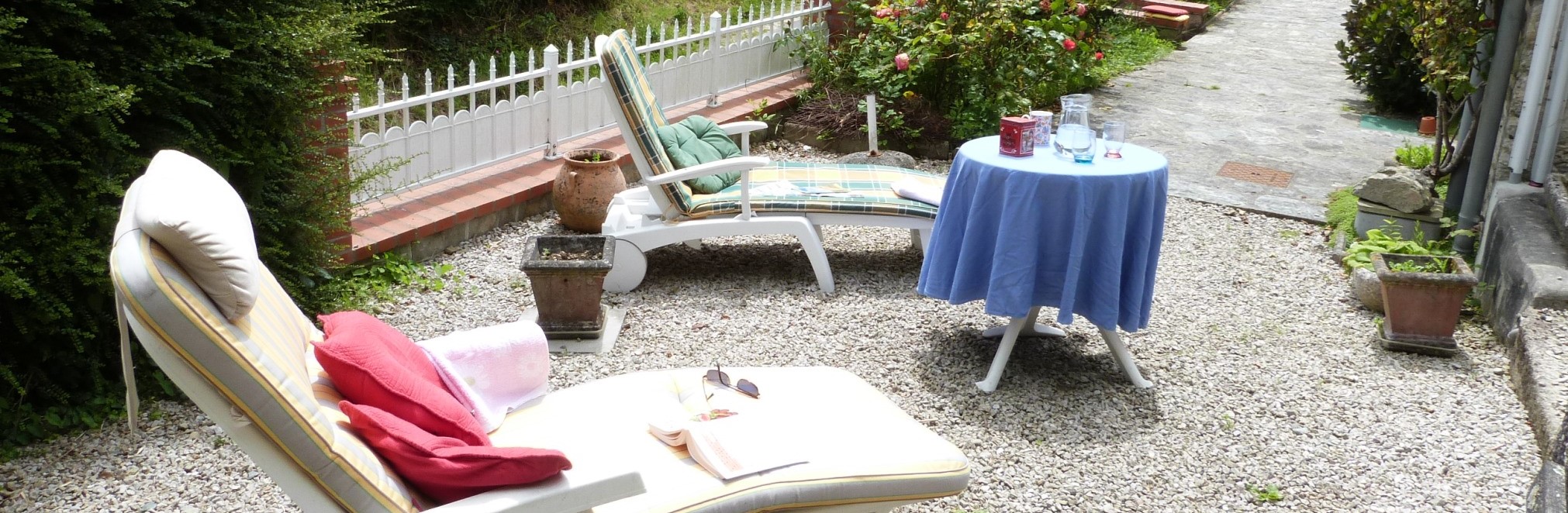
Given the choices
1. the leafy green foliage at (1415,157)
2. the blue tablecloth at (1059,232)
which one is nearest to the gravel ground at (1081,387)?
the blue tablecloth at (1059,232)

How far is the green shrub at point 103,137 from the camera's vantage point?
3064 millimetres

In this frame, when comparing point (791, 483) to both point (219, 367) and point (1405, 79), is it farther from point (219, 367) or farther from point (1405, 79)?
point (1405, 79)

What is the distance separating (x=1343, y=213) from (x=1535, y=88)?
1.17 metres

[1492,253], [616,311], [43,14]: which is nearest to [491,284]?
[616,311]

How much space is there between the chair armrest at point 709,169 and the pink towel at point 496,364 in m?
1.86

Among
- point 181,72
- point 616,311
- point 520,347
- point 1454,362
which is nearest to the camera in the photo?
point 520,347

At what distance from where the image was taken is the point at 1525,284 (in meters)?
4.20

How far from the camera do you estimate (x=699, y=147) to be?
507 centimetres

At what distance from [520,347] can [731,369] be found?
0.56m

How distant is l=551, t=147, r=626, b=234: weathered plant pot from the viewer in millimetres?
5363

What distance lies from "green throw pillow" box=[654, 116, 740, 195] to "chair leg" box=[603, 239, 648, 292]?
1.30 feet

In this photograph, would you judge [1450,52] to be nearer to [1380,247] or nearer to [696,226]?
[1380,247]

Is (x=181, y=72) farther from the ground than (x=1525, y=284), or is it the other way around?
(x=181, y=72)

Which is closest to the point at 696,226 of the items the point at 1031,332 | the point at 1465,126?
the point at 1031,332
